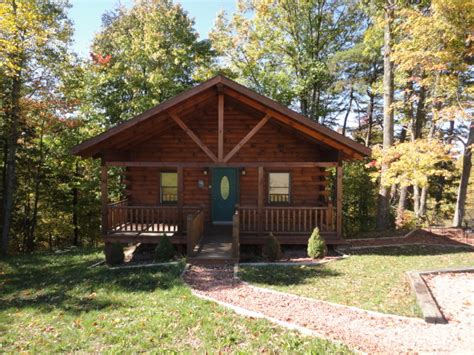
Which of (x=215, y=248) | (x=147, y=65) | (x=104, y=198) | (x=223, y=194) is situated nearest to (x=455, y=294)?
(x=215, y=248)

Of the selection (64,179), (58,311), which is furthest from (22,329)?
(64,179)

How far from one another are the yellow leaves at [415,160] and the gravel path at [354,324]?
861 cm

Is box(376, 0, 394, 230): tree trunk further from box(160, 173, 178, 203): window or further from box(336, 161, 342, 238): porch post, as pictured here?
box(160, 173, 178, 203): window

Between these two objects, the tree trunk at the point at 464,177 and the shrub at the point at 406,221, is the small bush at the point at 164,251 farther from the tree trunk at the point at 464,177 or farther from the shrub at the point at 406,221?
the tree trunk at the point at 464,177

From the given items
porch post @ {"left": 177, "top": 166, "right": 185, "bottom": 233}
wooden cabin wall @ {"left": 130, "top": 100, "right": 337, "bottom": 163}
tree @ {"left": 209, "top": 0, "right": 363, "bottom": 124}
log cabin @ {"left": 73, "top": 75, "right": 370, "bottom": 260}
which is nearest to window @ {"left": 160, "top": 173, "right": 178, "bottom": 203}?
log cabin @ {"left": 73, "top": 75, "right": 370, "bottom": 260}

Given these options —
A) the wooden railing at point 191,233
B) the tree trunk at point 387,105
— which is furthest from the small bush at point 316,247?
the tree trunk at point 387,105

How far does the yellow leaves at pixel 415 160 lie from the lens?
503 inches

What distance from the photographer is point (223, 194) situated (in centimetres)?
1400

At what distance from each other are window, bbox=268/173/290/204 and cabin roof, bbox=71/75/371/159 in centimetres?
320

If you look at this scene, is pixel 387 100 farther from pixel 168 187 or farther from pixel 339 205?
pixel 168 187

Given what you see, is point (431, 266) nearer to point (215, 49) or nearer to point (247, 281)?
point (247, 281)

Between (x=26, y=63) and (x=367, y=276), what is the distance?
1809 centimetres

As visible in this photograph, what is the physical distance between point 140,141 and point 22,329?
28.6 feet

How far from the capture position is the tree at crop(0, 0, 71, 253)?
14.1 metres
